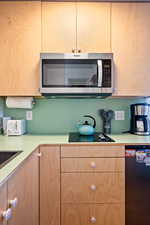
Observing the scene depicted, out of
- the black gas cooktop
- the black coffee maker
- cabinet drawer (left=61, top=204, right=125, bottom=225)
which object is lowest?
cabinet drawer (left=61, top=204, right=125, bottom=225)

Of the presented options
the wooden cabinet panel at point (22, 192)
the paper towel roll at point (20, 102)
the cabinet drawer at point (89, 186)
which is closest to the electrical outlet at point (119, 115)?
the cabinet drawer at point (89, 186)

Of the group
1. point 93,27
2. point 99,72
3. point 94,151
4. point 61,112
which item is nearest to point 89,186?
point 94,151

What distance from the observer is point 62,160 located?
5.22 feet

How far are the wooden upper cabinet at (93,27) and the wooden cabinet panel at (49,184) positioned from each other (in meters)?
1.06

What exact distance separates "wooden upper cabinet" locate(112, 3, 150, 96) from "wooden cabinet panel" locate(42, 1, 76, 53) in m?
0.47

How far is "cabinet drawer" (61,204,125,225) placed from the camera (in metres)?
1.60

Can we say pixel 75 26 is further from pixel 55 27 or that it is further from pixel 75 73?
pixel 75 73

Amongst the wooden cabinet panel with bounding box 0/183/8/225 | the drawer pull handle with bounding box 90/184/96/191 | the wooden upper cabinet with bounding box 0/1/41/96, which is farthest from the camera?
the wooden upper cabinet with bounding box 0/1/41/96

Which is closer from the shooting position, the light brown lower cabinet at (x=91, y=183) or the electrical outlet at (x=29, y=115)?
the light brown lower cabinet at (x=91, y=183)

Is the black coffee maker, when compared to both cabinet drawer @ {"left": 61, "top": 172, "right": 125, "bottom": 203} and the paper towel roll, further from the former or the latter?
the paper towel roll

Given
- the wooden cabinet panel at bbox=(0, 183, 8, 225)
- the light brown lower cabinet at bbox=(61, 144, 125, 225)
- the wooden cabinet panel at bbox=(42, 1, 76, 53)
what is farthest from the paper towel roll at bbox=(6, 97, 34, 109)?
the wooden cabinet panel at bbox=(0, 183, 8, 225)

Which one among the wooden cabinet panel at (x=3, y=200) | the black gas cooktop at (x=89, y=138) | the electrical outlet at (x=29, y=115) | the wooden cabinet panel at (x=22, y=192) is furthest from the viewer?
the electrical outlet at (x=29, y=115)

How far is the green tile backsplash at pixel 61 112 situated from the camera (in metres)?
2.16

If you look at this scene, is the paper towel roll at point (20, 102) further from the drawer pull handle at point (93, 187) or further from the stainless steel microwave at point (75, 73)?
the drawer pull handle at point (93, 187)
